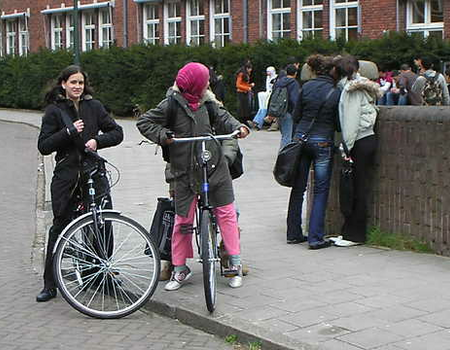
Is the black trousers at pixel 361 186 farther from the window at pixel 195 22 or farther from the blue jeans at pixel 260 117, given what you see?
the window at pixel 195 22

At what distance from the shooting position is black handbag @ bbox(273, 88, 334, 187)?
8953mm

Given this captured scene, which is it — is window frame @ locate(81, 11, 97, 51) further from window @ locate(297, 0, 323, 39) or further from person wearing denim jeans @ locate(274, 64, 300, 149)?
person wearing denim jeans @ locate(274, 64, 300, 149)

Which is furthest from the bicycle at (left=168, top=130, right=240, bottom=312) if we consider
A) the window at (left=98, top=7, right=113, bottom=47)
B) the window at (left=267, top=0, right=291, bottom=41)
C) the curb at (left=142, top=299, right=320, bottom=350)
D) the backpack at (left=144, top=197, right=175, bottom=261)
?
the window at (left=98, top=7, right=113, bottom=47)

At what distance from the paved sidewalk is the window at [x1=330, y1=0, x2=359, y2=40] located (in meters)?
18.6

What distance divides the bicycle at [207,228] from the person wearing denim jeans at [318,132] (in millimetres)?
1746

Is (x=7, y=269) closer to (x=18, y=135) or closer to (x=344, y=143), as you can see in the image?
(x=344, y=143)


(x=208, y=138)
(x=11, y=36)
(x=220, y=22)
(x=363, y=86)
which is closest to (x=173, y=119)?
(x=208, y=138)

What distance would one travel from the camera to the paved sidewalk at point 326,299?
609cm

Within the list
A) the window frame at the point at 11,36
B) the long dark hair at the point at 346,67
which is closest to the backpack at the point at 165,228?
the long dark hair at the point at 346,67

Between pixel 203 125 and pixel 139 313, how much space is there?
160 cm

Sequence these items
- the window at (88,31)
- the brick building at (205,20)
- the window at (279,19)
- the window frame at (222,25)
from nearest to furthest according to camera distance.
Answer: the brick building at (205,20)
the window at (279,19)
the window frame at (222,25)
the window at (88,31)

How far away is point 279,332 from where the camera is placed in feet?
20.5

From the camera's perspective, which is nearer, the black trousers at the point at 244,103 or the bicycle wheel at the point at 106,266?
the bicycle wheel at the point at 106,266

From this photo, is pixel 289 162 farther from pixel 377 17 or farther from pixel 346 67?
pixel 377 17
